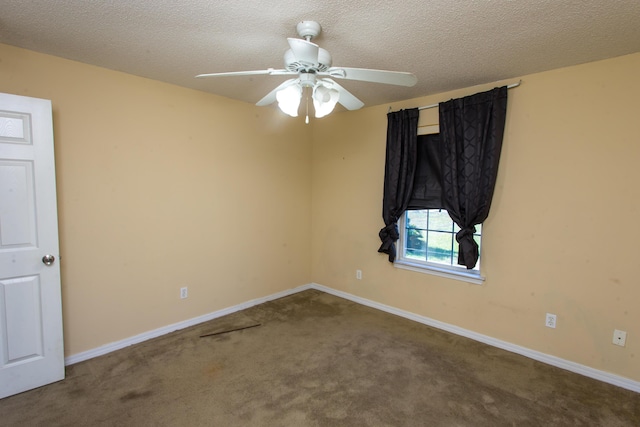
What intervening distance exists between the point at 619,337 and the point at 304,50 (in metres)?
2.95

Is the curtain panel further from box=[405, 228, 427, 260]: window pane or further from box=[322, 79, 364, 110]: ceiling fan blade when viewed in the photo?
box=[322, 79, 364, 110]: ceiling fan blade

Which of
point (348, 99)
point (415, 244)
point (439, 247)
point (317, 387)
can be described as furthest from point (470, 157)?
point (317, 387)

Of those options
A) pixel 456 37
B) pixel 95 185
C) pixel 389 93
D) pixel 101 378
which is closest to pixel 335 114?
pixel 389 93

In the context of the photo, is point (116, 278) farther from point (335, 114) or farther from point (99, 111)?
point (335, 114)

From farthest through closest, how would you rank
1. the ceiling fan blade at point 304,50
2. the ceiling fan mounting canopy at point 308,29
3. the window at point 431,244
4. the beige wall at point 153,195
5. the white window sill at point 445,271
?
1. the window at point 431,244
2. the white window sill at point 445,271
3. the beige wall at point 153,195
4. the ceiling fan mounting canopy at point 308,29
5. the ceiling fan blade at point 304,50

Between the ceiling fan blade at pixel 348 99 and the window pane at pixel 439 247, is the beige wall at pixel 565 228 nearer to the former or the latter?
the window pane at pixel 439 247

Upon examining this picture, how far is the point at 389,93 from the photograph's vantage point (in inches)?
124

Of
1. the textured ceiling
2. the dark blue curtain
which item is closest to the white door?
the textured ceiling

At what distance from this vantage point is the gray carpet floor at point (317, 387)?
6.33 feet

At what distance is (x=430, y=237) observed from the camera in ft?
11.1

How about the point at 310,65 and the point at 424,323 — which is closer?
the point at 310,65

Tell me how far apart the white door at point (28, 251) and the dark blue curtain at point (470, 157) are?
10.7ft

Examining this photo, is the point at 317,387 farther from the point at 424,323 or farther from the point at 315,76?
the point at 315,76

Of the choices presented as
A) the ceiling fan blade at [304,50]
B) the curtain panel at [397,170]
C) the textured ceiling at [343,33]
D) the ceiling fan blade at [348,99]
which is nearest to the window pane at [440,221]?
the curtain panel at [397,170]
